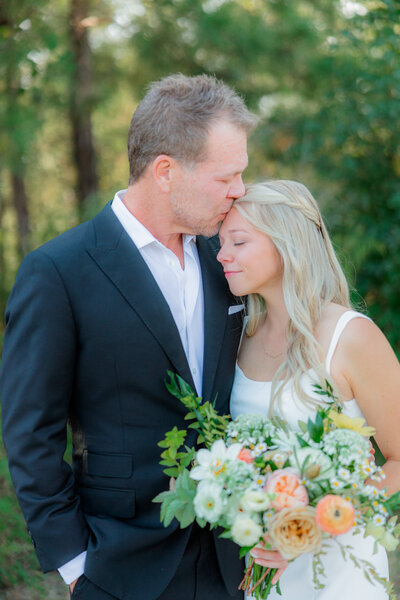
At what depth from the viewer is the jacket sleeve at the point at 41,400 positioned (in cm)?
209

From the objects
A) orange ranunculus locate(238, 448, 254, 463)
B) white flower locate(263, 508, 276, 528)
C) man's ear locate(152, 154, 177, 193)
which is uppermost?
man's ear locate(152, 154, 177, 193)

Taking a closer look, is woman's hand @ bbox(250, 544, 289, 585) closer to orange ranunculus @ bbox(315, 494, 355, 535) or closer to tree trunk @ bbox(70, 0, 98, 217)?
orange ranunculus @ bbox(315, 494, 355, 535)

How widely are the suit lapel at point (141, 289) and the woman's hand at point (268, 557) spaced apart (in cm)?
59

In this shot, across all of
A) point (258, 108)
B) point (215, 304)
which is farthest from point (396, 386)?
point (258, 108)

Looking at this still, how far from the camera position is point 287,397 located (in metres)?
2.42

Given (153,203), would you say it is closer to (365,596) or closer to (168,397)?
(168,397)

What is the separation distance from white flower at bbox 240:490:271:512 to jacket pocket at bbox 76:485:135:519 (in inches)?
24.3

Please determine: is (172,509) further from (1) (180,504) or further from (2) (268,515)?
(2) (268,515)

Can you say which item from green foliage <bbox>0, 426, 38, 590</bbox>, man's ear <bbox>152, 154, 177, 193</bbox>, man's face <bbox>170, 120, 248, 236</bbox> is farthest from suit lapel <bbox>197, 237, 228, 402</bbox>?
green foliage <bbox>0, 426, 38, 590</bbox>

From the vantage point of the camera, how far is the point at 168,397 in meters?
2.25

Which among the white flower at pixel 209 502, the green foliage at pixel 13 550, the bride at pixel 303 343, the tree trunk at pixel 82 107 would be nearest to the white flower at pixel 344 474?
the white flower at pixel 209 502

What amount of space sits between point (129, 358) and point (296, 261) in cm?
74

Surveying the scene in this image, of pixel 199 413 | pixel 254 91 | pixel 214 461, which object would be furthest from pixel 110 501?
pixel 254 91

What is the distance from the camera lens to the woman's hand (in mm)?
1943
